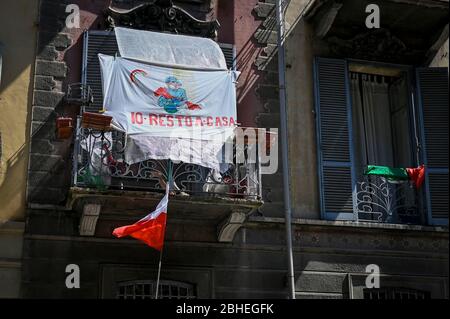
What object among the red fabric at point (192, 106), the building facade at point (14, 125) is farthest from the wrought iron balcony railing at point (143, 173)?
the building facade at point (14, 125)

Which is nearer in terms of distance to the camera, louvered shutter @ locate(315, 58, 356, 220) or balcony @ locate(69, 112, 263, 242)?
balcony @ locate(69, 112, 263, 242)

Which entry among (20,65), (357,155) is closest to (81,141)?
(20,65)

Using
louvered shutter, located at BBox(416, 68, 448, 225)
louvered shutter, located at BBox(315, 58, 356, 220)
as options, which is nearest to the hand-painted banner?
louvered shutter, located at BBox(315, 58, 356, 220)

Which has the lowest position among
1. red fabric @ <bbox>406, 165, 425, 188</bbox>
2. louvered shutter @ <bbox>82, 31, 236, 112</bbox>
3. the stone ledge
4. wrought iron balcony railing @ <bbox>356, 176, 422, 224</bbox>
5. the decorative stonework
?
the stone ledge

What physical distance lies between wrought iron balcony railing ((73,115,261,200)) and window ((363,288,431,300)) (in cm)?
258

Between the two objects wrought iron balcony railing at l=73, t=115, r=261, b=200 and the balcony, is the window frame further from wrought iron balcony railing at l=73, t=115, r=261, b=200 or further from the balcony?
wrought iron balcony railing at l=73, t=115, r=261, b=200

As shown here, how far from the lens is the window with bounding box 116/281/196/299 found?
1230 cm

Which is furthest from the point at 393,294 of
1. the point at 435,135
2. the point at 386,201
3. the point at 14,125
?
the point at 14,125

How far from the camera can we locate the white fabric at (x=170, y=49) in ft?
41.9

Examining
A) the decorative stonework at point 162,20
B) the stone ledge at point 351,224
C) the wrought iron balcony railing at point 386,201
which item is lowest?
the stone ledge at point 351,224

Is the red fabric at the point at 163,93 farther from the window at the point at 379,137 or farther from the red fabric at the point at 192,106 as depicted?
the window at the point at 379,137

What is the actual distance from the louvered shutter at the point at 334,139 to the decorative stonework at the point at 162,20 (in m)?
2.01

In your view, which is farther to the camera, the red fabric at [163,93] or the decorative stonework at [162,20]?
the decorative stonework at [162,20]

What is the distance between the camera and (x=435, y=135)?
46.6ft
